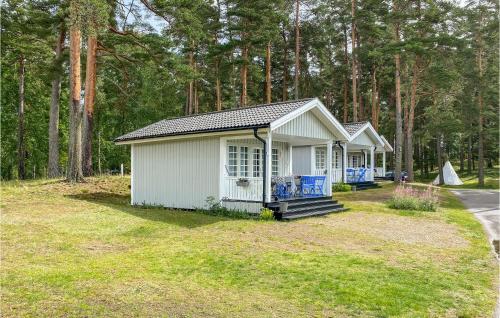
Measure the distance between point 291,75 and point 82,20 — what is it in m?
23.8

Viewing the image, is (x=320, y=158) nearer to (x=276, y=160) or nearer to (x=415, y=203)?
(x=276, y=160)

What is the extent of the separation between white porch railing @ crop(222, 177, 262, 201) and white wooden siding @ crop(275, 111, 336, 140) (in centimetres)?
185

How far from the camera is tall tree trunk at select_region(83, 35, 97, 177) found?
1778 cm

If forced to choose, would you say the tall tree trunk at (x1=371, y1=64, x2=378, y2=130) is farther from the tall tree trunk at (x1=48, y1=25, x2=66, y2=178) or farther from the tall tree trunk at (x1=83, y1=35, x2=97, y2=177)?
the tall tree trunk at (x1=48, y1=25, x2=66, y2=178)

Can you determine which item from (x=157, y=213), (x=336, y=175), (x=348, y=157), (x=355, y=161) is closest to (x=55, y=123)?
(x=157, y=213)

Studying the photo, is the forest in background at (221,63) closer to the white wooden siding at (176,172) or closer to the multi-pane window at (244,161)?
the white wooden siding at (176,172)

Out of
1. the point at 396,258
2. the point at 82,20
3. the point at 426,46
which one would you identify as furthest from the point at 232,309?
the point at 426,46

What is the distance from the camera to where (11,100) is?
3225cm

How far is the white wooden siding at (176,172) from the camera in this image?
12.8 meters

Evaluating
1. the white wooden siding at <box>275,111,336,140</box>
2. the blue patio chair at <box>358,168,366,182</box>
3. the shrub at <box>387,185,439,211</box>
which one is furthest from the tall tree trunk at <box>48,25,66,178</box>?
the blue patio chair at <box>358,168,366,182</box>

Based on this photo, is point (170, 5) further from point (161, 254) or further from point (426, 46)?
point (426, 46)

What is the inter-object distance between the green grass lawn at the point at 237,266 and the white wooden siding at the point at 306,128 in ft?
11.0

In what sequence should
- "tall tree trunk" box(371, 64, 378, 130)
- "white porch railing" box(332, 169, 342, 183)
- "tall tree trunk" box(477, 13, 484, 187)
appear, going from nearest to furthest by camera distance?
"white porch railing" box(332, 169, 342, 183)
"tall tree trunk" box(477, 13, 484, 187)
"tall tree trunk" box(371, 64, 378, 130)

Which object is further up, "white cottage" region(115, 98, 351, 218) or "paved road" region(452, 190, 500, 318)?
"white cottage" region(115, 98, 351, 218)
